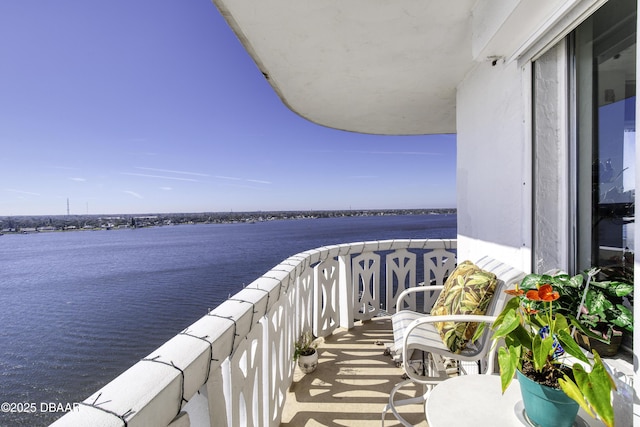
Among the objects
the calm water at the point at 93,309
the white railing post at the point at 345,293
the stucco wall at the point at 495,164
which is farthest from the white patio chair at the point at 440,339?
the calm water at the point at 93,309

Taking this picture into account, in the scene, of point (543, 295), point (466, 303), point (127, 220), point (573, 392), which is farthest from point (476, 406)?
point (127, 220)

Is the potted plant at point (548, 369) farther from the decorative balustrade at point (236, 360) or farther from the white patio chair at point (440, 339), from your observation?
the decorative balustrade at point (236, 360)

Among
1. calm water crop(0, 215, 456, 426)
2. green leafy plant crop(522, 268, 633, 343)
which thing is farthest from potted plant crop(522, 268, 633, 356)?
calm water crop(0, 215, 456, 426)

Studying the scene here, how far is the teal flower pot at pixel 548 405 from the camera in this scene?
2.60 feet

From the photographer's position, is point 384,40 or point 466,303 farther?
point 384,40

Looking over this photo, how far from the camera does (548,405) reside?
813 millimetres

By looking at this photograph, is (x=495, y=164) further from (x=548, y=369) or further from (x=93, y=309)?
(x=93, y=309)

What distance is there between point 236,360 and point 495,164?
80.6 inches

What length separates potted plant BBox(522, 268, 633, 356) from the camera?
3.03 feet

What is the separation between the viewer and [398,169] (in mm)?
40000

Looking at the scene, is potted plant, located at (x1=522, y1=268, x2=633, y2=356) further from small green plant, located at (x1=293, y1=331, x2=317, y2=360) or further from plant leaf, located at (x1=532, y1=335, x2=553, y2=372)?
small green plant, located at (x1=293, y1=331, x2=317, y2=360)

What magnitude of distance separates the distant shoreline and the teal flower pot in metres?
56.7

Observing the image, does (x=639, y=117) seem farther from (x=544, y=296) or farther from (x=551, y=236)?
(x=551, y=236)

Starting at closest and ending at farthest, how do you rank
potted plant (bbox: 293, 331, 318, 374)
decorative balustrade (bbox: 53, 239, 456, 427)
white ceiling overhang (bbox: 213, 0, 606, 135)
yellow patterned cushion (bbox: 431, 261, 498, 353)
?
1. decorative balustrade (bbox: 53, 239, 456, 427)
2. white ceiling overhang (bbox: 213, 0, 606, 135)
3. yellow patterned cushion (bbox: 431, 261, 498, 353)
4. potted plant (bbox: 293, 331, 318, 374)
